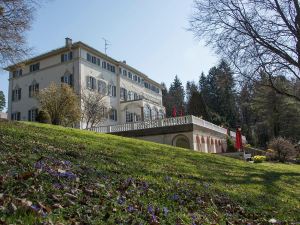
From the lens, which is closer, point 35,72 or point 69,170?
point 69,170

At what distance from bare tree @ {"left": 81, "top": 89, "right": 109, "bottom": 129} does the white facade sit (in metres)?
0.88

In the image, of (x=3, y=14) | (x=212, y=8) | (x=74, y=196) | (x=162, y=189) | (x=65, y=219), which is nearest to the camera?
(x=65, y=219)

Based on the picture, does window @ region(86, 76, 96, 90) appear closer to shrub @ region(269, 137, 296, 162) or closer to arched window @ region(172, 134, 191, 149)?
arched window @ region(172, 134, 191, 149)

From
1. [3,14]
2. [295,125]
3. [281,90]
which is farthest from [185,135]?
[295,125]

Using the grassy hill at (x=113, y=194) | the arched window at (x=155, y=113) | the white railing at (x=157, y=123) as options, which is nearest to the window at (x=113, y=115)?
the arched window at (x=155, y=113)

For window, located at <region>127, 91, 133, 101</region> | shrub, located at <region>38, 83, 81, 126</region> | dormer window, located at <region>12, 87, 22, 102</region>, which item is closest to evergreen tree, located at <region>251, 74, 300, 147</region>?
window, located at <region>127, 91, 133, 101</region>

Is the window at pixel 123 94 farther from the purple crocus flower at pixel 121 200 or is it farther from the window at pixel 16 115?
the purple crocus flower at pixel 121 200

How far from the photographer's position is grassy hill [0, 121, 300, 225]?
16.1 ft

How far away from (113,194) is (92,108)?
125 feet

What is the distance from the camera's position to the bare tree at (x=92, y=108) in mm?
43281

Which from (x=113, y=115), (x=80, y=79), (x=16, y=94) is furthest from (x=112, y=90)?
(x=16, y=94)

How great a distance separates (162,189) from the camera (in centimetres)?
746

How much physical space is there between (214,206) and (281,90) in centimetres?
1716

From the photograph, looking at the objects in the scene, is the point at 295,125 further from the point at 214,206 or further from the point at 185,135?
the point at 214,206
